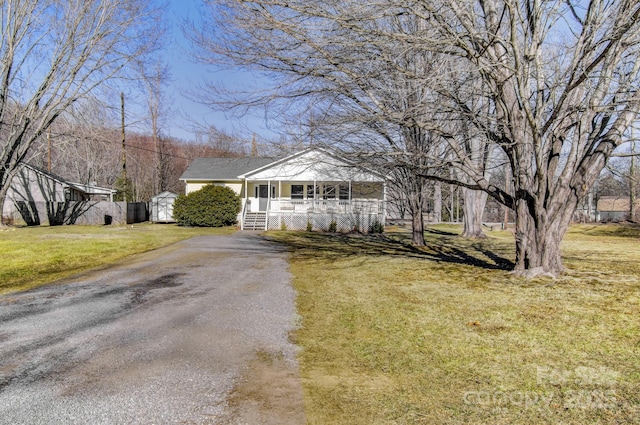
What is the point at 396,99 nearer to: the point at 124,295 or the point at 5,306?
the point at 124,295

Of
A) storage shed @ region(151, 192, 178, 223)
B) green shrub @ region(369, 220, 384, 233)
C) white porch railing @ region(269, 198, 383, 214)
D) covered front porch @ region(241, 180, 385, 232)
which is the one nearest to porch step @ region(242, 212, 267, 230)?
covered front porch @ region(241, 180, 385, 232)

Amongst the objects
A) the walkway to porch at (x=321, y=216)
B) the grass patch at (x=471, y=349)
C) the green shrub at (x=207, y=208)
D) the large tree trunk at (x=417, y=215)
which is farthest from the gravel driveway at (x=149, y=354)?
the green shrub at (x=207, y=208)

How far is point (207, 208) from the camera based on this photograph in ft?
73.5

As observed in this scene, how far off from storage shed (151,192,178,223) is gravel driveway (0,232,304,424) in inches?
864

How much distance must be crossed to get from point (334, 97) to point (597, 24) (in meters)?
4.36

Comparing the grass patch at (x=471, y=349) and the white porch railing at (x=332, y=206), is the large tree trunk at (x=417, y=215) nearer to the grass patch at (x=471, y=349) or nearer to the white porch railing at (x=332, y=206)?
the grass patch at (x=471, y=349)

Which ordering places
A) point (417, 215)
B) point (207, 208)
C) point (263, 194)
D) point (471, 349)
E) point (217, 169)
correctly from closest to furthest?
point (471, 349), point (417, 215), point (207, 208), point (263, 194), point (217, 169)

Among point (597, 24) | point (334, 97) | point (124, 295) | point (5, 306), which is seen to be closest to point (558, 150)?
point (597, 24)

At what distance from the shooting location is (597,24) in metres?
5.75

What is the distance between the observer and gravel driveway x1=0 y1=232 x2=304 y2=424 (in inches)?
108

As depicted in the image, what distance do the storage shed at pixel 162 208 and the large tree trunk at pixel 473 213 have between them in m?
19.1

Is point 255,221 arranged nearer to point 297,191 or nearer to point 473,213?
point 297,191

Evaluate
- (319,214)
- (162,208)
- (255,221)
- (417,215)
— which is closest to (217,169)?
(162,208)

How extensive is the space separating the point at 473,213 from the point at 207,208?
13.8 meters
